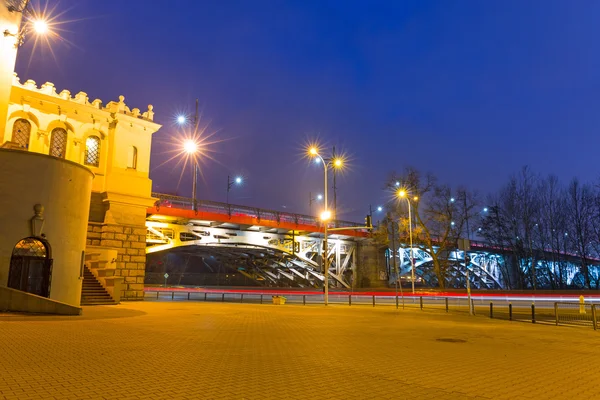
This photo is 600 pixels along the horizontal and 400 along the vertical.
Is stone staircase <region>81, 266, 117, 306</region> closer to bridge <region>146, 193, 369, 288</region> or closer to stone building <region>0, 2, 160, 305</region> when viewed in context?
stone building <region>0, 2, 160, 305</region>

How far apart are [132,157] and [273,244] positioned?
73.9 ft

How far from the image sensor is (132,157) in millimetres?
27734

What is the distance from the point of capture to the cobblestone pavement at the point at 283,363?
546 cm

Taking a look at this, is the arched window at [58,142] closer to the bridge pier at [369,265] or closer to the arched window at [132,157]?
the arched window at [132,157]

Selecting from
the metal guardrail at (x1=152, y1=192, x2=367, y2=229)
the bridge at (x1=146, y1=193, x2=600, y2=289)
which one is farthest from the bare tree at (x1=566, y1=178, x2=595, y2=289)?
the metal guardrail at (x1=152, y1=192, x2=367, y2=229)

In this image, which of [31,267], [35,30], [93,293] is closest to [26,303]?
[31,267]

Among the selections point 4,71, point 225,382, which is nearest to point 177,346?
point 225,382

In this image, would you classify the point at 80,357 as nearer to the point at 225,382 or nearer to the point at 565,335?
the point at 225,382

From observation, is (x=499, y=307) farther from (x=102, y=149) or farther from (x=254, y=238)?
(x=102, y=149)

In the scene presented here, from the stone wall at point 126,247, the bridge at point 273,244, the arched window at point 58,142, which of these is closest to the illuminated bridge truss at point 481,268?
the bridge at point 273,244

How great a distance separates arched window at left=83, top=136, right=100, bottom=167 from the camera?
26.3 meters

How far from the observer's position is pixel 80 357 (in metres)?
7.33

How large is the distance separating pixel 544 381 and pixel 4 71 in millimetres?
25024

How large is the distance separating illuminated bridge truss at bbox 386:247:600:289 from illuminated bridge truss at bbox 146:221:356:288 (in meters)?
6.82
